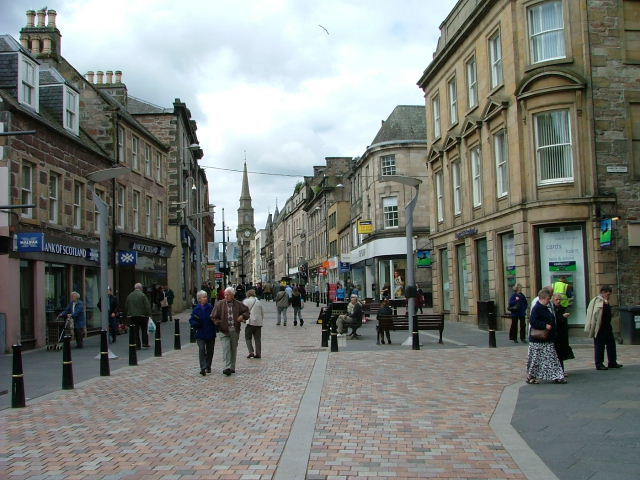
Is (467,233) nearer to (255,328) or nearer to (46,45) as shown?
(255,328)

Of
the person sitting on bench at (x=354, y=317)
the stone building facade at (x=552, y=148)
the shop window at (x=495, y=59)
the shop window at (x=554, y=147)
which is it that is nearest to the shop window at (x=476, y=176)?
the stone building facade at (x=552, y=148)

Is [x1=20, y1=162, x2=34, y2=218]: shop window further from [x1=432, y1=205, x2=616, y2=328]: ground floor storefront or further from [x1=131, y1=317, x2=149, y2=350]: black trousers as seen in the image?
[x1=432, y1=205, x2=616, y2=328]: ground floor storefront

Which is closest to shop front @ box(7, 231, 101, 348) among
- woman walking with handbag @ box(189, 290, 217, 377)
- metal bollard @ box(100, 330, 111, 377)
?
metal bollard @ box(100, 330, 111, 377)

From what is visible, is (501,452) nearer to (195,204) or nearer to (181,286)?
(181,286)

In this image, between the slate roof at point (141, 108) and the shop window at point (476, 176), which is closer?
the shop window at point (476, 176)

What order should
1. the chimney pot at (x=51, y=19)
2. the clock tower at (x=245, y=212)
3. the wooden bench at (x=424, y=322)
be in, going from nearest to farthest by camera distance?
the wooden bench at (x=424, y=322)
the chimney pot at (x=51, y=19)
the clock tower at (x=245, y=212)

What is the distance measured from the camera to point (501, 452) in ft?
23.5

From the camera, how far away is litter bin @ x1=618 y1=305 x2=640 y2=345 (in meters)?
17.8

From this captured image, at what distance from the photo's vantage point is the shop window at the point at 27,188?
68.6 feet

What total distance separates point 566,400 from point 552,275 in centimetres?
1173

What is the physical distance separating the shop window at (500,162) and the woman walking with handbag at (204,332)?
511 inches

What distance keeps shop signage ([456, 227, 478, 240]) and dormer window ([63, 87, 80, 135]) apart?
15.2m

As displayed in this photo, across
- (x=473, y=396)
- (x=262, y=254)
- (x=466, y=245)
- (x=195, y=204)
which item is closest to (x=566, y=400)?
(x=473, y=396)

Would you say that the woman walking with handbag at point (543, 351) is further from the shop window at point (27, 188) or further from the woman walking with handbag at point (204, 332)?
the shop window at point (27, 188)
